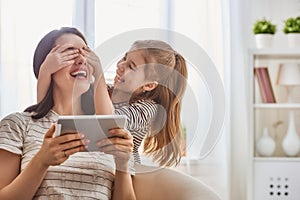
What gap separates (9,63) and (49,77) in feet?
2.15

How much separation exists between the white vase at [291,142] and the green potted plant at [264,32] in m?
0.41

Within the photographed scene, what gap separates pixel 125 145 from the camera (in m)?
1.60

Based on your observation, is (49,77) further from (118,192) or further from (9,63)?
(9,63)

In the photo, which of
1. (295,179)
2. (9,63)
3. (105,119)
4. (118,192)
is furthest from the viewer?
(295,179)

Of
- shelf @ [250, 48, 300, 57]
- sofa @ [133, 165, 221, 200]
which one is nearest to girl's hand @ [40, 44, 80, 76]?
sofa @ [133, 165, 221, 200]

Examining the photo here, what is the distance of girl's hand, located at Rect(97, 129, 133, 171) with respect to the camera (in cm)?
157

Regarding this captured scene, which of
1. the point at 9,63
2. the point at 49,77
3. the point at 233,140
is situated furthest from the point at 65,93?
the point at 233,140

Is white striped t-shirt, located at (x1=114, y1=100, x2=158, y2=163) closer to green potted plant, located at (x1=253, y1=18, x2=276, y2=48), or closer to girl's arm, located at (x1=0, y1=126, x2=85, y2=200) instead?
girl's arm, located at (x1=0, y1=126, x2=85, y2=200)

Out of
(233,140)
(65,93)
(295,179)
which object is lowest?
(295,179)

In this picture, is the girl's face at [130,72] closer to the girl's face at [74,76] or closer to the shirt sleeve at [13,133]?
the girl's face at [74,76]

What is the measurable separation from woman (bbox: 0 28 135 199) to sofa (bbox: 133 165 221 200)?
5cm

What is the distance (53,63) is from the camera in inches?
66.9

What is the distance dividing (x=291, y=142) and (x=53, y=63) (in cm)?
140

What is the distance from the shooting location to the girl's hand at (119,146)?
61.8 inches
